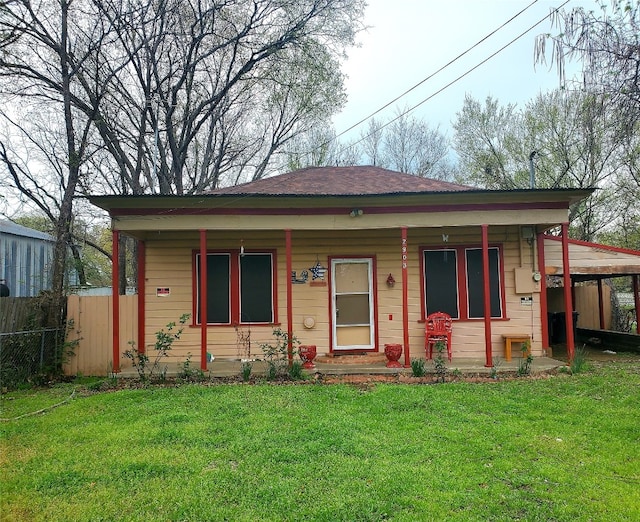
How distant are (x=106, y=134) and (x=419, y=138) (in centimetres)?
1819

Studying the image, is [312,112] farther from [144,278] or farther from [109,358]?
[109,358]

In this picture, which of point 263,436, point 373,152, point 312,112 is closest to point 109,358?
point 263,436

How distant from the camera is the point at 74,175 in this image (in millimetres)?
8617

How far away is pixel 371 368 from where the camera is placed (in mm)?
7652

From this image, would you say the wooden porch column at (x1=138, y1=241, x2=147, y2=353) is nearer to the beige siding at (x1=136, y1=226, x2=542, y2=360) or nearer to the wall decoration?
the beige siding at (x1=136, y1=226, x2=542, y2=360)

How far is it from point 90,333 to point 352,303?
16.7 feet

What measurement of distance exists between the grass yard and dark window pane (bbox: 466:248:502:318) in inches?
101

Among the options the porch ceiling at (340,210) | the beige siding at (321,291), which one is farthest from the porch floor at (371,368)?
the porch ceiling at (340,210)

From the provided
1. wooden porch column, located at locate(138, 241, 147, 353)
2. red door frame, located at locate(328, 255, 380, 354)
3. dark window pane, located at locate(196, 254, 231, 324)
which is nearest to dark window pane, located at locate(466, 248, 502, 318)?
red door frame, located at locate(328, 255, 380, 354)

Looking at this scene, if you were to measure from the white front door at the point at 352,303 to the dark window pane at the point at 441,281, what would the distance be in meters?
1.15

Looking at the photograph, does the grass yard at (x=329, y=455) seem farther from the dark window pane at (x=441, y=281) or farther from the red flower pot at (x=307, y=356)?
the dark window pane at (x=441, y=281)

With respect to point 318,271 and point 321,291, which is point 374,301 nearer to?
point 321,291

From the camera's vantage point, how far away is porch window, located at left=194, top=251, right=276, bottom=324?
8.88 meters

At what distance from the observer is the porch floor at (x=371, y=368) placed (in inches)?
295
